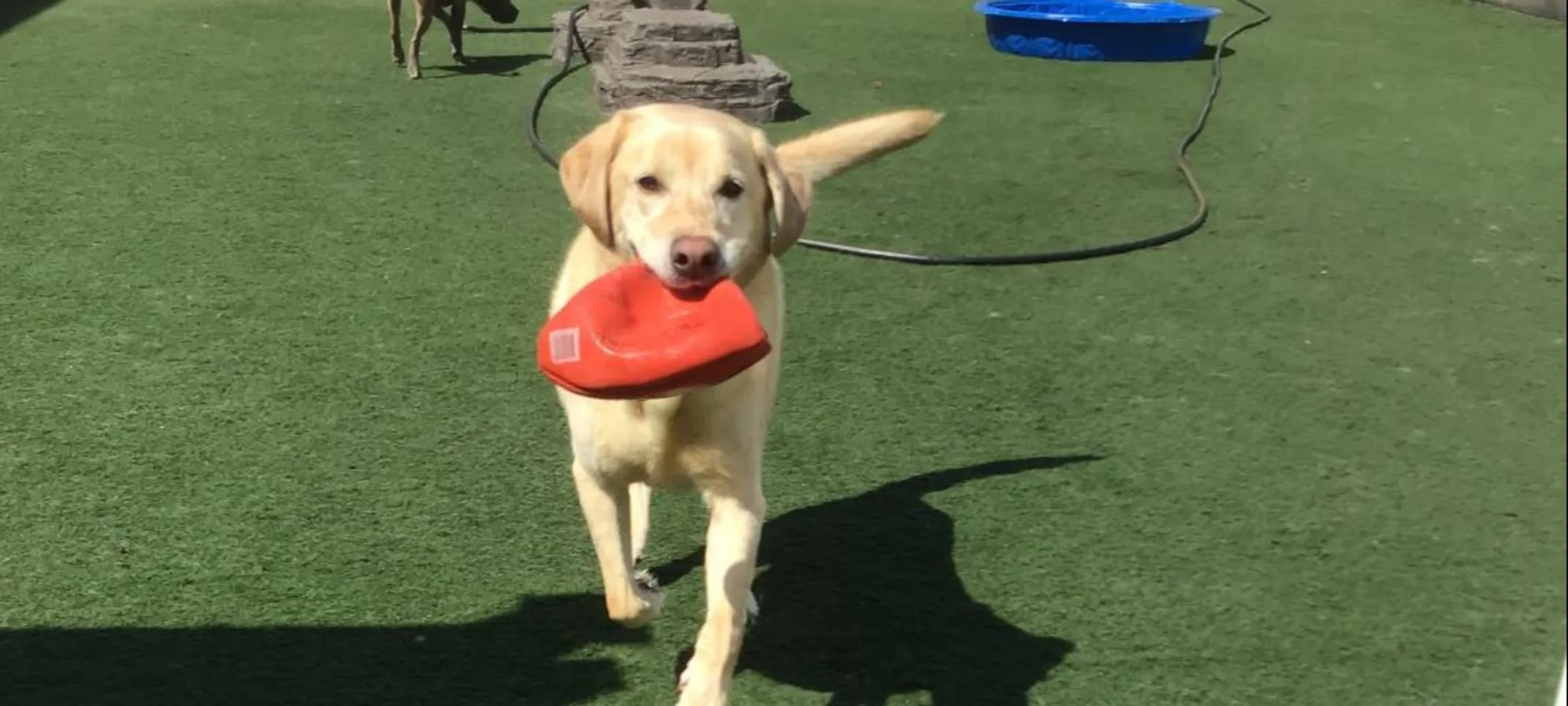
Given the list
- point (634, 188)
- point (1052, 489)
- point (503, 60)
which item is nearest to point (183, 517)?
point (634, 188)

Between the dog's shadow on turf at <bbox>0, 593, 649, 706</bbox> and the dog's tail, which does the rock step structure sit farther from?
the dog's shadow on turf at <bbox>0, 593, 649, 706</bbox>

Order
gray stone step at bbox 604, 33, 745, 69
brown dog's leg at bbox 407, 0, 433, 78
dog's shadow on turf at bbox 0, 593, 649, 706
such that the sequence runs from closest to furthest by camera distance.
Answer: dog's shadow on turf at bbox 0, 593, 649, 706
gray stone step at bbox 604, 33, 745, 69
brown dog's leg at bbox 407, 0, 433, 78

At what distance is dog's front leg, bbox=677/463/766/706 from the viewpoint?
7.75 feet

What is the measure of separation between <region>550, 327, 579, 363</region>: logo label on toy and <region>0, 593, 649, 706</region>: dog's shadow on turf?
0.71 metres

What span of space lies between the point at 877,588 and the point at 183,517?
61.7 inches

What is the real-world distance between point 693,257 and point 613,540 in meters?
0.60

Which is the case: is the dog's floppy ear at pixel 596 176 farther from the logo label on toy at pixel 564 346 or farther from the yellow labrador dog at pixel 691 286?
the logo label on toy at pixel 564 346

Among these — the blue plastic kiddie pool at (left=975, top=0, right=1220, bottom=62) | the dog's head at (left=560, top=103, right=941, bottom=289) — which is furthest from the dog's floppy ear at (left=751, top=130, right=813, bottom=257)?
the blue plastic kiddie pool at (left=975, top=0, right=1220, bottom=62)

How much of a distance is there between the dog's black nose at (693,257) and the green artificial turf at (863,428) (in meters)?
0.83

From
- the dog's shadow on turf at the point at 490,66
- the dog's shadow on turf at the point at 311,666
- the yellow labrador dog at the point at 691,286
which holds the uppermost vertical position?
the yellow labrador dog at the point at 691,286

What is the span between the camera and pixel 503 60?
8914 millimetres

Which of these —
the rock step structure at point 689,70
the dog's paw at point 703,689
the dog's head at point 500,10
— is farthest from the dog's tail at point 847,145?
the dog's head at point 500,10

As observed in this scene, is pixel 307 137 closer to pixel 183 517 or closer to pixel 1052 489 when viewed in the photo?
pixel 183 517

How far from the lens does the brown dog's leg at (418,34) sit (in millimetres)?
8133
